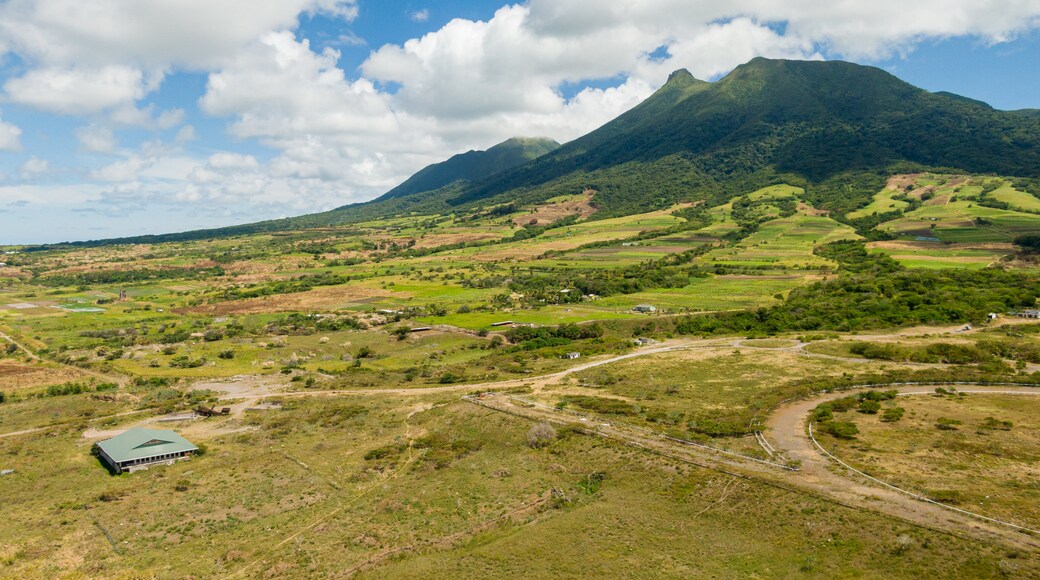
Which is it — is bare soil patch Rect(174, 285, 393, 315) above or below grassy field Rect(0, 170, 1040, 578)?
above

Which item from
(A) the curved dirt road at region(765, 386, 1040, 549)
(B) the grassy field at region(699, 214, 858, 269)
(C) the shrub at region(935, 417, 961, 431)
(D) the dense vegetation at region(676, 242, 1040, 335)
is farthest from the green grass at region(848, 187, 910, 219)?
(C) the shrub at region(935, 417, 961, 431)

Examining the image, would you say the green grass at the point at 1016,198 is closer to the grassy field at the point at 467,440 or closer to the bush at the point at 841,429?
the grassy field at the point at 467,440

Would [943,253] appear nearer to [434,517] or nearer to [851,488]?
[851,488]

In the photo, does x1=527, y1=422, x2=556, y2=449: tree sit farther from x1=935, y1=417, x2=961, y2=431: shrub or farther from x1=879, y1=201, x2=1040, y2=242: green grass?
x1=879, y1=201, x2=1040, y2=242: green grass

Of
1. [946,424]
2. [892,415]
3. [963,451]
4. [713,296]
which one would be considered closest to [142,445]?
[892,415]

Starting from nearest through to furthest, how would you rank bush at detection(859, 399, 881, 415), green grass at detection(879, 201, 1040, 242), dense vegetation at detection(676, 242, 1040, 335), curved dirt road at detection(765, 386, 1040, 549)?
curved dirt road at detection(765, 386, 1040, 549)
bush at detection(859, 399, 881, 415)
dense vegetation at detection(676, 242, 1040, 335)
green grass at detection(879, 201, 1040, 242)

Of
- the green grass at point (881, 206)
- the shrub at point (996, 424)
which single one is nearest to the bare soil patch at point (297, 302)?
the shrub at point (996, 424)

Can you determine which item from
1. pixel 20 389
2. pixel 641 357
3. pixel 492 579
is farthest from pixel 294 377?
pixel 492 579
